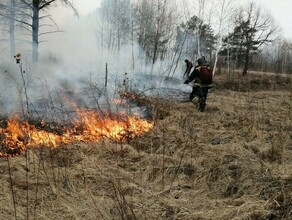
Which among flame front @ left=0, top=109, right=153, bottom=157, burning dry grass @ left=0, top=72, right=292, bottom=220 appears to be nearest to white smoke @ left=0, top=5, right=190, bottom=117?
flame front @ left=0, top=109, right=153, bottom=157

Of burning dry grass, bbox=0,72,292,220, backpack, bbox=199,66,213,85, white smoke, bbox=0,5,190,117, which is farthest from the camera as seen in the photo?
backpack, bbox=199,66,213,85

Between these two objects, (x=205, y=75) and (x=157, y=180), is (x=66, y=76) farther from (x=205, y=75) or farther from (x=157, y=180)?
(x=157, y=180)

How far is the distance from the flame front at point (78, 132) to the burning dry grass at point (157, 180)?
0.27 metres

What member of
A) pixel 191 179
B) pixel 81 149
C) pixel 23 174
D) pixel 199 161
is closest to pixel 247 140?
pixel 199 161

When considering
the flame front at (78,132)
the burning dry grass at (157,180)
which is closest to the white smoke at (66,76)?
the flame front at (78,132)

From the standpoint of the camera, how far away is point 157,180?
4660mm

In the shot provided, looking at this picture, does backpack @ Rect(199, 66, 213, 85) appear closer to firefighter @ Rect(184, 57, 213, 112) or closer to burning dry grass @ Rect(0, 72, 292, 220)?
firefighter @ Rect(184, 57, 213, 112)

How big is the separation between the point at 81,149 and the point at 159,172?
1.75 metres

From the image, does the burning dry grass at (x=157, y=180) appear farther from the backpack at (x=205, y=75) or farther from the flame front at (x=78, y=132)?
the backpack at (x=205, y=75)

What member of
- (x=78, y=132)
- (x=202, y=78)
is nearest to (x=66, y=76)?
(x=202, y=78)

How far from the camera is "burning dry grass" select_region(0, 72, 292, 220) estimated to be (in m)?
3.59

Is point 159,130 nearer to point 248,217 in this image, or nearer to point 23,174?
point 23,174

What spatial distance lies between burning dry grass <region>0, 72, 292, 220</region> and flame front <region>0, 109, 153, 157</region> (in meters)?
0.27

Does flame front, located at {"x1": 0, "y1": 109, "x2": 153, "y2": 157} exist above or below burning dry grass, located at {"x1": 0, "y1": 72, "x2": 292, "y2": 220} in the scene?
above
